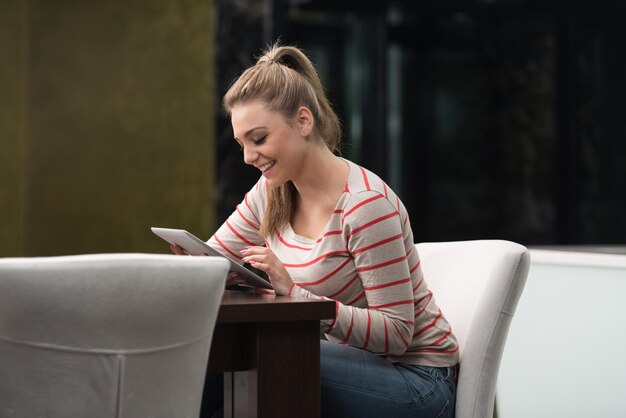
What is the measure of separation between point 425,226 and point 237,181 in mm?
1139

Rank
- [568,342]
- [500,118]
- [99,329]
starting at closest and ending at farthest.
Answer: [99,329]
[568,342]
[500,118]

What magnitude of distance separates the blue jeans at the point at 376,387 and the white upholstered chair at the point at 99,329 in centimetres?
46

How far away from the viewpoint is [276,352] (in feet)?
5.06

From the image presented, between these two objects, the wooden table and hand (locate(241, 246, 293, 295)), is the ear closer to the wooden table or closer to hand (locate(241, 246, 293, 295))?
hand (locate(241, 246, 293, 295))

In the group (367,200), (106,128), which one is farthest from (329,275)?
(106,128)

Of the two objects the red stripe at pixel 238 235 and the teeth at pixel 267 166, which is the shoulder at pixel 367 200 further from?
the red stripe at pixel 238 235

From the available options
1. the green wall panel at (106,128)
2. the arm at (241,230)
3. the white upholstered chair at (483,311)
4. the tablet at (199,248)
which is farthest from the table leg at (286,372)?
the green wall panel at (106,128)

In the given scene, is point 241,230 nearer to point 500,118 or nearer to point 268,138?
point 268,138

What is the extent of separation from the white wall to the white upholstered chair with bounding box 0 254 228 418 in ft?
4.02

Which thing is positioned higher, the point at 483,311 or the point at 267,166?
the point at 267,166

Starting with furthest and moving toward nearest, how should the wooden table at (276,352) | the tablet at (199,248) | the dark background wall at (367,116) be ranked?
the dark background wall at (367,116), the tablet at (199,248), the wooden table at (276,352)

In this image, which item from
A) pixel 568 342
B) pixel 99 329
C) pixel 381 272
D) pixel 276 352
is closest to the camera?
pixel 99 329

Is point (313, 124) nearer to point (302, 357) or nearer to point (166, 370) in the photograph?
point (302, 357)

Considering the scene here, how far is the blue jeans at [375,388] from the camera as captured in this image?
1751 mm
